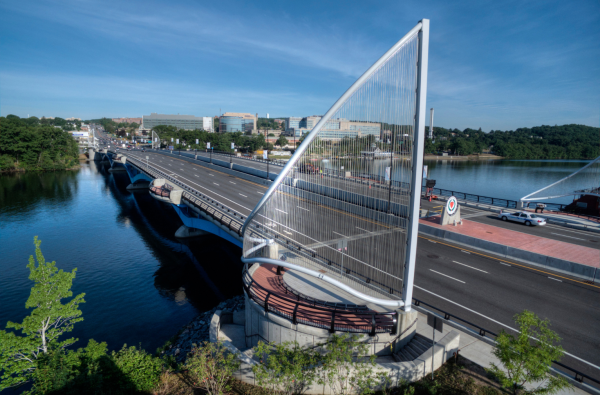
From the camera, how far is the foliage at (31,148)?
9669 cm

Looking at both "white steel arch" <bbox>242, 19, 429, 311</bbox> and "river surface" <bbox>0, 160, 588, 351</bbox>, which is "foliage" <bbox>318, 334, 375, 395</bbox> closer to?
"white steel arch" <bbox>242, 19, 429, 311</bbox>

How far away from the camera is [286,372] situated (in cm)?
1070

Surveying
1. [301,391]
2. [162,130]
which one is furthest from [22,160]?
[301,391]

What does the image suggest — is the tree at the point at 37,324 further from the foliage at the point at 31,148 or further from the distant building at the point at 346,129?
the foliage at the point at 31,148

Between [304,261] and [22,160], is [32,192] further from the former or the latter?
[304,261]

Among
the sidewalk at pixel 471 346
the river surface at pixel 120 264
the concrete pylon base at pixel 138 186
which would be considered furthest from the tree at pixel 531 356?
the concrete pylon base at pixel 138 186

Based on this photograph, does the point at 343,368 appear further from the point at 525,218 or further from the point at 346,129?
the point at 525,218

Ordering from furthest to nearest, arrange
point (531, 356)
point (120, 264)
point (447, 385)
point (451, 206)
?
point (120, 264) < point (451, 206) < point (447, 385) < point (531, 356)

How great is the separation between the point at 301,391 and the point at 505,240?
21497mm

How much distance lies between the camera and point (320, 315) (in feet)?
Result: 45.9

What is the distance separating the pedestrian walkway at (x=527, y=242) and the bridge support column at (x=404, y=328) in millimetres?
14222

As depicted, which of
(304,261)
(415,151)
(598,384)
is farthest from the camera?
(304,261)

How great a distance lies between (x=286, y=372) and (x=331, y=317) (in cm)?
366

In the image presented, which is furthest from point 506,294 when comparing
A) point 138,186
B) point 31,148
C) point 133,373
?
point 31,148
